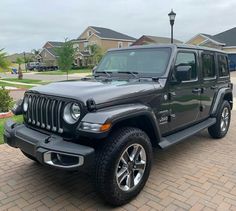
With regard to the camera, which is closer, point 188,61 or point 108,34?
point 188,61

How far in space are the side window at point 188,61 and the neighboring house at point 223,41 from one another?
33042 mm

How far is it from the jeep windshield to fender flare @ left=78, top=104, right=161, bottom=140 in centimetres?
84

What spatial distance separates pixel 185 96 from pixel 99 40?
52.1 metres

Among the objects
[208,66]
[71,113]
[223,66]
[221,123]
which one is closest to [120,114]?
[71,113]

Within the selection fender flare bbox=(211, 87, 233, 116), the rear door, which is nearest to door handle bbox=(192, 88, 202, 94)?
the rear door

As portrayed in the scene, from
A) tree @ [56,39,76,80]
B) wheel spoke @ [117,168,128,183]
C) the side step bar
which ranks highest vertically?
tree @ [56,39,76,80]

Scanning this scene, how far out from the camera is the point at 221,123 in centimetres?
570

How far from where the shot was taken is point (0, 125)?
21.2 feet

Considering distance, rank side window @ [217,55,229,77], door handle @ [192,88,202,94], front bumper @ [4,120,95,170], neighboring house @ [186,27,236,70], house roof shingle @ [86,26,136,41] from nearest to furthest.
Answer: front bumper @ [4,120,95,170] < door handle @ [192,88,202,94] < side window @ [217,55,229,77] < neighboring house @ [186,27,236,70] < house roof shingle @ [86,26,136,41]

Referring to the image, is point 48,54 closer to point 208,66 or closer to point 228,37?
point 228,37

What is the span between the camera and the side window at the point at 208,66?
4.91 m

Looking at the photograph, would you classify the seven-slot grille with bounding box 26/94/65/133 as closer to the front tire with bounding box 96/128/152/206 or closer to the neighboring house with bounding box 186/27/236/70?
the front tire with bounding box 96/128/152/206

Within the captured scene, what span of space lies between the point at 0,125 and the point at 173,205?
4931mm

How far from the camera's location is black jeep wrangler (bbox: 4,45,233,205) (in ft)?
9.23
